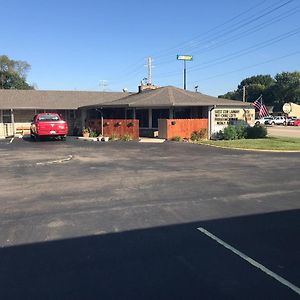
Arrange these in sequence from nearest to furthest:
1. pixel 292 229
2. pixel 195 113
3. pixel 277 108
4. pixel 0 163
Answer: pixel 292 229, pixel 0 163, pixel 195 113, pixel 277 108

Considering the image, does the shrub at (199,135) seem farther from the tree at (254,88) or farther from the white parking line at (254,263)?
the tree at (254,88)

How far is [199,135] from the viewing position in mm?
28656

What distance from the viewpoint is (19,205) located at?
859 centimetres

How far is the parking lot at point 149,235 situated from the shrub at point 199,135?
50.3ft

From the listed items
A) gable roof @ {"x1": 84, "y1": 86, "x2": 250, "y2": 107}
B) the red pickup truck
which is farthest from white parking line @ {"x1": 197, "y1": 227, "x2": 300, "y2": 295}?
the red pickup truck

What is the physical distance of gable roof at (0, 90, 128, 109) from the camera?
35.6m

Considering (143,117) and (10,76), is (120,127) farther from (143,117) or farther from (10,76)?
(10,76)

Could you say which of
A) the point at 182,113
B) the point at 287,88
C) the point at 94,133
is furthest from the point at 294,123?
the point at 94,133

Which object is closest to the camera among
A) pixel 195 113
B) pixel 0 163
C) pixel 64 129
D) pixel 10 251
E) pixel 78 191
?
pixel 10 251

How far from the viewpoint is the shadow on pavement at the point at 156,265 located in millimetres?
4477

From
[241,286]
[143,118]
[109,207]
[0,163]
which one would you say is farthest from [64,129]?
[241,286]

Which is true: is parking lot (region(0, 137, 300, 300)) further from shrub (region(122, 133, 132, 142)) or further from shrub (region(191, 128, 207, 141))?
shrub (region(122, 133, 132, 142))

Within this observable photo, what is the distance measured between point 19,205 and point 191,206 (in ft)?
11.8

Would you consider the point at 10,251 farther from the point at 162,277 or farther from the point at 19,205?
the point at 19,205
